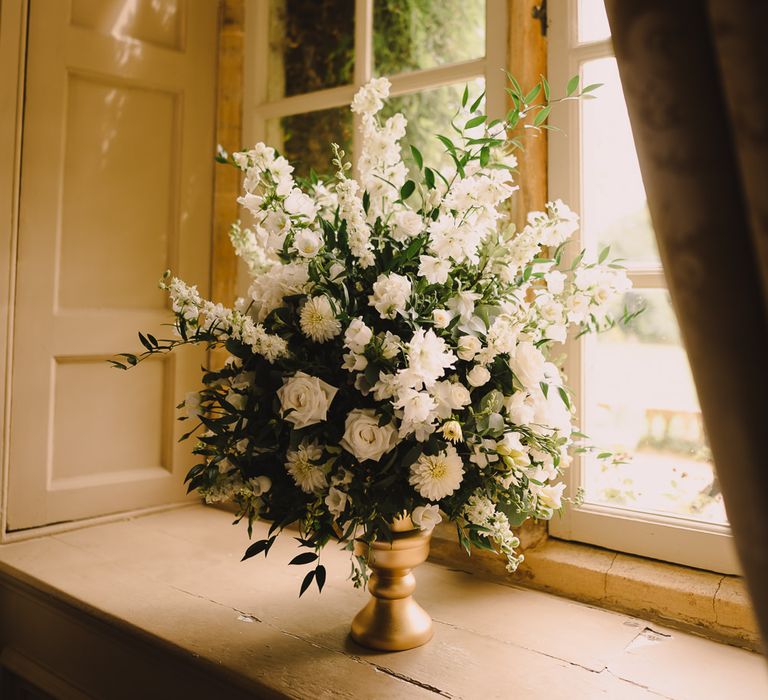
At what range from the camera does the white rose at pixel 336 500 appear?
1.03 meters

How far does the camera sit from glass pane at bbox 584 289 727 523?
1.46m

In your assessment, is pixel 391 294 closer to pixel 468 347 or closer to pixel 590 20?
pixel 468 347

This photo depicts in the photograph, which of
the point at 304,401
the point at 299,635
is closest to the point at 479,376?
the point at 304,401

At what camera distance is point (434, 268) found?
108cm

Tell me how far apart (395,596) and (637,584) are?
504 mm

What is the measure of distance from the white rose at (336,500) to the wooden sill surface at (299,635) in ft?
0.99

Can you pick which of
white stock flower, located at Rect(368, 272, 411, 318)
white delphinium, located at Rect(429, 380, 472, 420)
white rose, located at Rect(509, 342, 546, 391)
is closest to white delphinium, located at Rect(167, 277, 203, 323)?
white stock flower, located at Rect(368, 272, 411, 318)

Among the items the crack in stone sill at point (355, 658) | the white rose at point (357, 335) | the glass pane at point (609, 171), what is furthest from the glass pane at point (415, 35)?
the crack in stone sill at point (355, 658)

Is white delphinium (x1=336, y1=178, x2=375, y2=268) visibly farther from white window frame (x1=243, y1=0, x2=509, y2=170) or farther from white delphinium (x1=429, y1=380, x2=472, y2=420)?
white window frame (x1=243, y1=0, x2=509, y2=170)

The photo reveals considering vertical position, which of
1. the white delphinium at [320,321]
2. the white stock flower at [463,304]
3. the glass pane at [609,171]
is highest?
the glass pane at [609,171]

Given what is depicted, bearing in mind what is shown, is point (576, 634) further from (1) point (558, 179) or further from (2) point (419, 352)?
(1) point (558, 179)

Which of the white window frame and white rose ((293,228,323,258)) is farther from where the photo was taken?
the white window frame

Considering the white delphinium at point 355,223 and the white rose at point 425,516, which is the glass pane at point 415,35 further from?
the white rose at point 425,516

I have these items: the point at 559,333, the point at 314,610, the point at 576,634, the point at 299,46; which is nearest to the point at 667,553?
the point at 576,634
